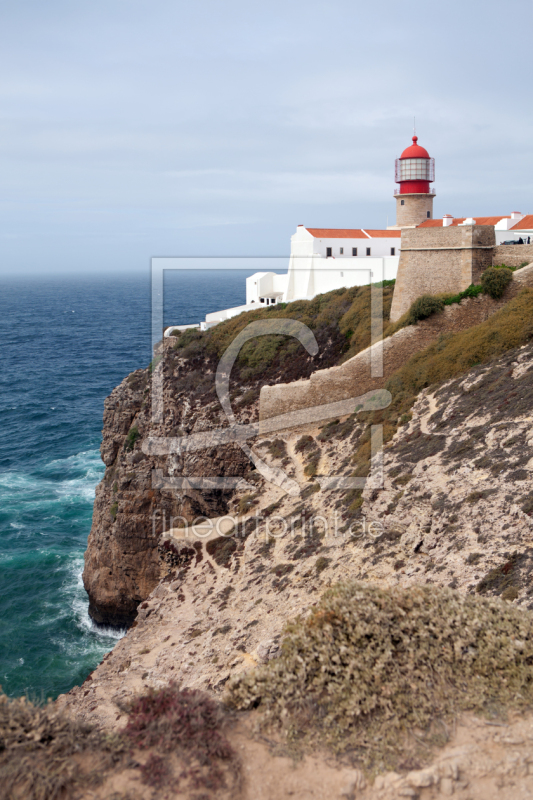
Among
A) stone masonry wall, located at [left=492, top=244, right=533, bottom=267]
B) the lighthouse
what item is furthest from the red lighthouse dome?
stone masonry wall, located at [left=492, top=244, right=533, bottom=267]

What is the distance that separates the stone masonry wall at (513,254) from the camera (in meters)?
25.3

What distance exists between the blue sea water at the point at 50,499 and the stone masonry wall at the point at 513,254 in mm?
24427

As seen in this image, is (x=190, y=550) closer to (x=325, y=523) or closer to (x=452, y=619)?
(x=325, y=523)

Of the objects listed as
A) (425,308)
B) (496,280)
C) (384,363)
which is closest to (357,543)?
(384,363)

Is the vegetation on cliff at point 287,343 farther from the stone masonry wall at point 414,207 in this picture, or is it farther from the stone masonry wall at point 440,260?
the stone masonry wall at point 414,207

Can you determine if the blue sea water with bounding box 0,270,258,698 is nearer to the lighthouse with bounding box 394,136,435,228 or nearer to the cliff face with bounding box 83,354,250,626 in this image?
the cliff face with bounding box 83,354,250,626

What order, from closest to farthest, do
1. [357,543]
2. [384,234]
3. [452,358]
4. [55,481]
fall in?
[357,543], [452,358], [55,481], [384,234]

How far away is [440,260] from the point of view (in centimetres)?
2717

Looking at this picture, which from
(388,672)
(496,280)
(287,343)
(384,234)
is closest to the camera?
(388,672)

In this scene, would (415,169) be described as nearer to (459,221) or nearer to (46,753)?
(459,221)

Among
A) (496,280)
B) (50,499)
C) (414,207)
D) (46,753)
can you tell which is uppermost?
(414,207)

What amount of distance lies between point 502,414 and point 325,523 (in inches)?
250

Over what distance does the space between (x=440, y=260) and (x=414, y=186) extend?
10564 mm

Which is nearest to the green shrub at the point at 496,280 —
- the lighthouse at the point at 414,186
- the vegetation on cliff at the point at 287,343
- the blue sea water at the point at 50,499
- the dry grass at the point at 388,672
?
the vegetation on cliff at the point at 287,343
